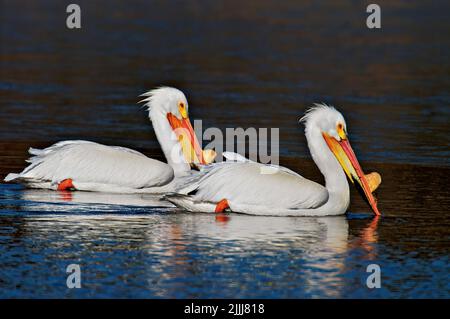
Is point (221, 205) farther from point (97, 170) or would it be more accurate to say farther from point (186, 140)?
point (186, 140)

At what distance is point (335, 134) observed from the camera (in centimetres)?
1005

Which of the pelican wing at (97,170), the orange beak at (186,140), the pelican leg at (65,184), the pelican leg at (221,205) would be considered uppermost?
the orange beak at (186,140)

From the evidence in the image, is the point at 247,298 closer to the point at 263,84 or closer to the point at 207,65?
the point at 263,84

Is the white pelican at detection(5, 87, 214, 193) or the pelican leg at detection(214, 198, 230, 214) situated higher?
the white pelican at detection(5, 87, 214, 193)

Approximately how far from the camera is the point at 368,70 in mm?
20703

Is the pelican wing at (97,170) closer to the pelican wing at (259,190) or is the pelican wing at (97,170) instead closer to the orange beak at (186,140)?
the orange beak at (186,140)

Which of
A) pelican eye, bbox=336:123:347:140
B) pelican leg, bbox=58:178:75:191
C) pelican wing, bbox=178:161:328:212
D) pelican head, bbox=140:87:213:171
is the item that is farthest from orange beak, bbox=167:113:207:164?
pelican eye, bbox=336:123:347:140

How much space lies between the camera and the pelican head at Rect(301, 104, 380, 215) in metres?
9.98

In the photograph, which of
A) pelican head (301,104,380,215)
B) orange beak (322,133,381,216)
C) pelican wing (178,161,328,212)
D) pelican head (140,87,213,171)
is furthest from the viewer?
pelican head (140,87,213,171)

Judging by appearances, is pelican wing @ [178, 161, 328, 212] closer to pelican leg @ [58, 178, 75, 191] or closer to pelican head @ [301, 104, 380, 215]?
pelican head @ [301, 104, 380, 215]

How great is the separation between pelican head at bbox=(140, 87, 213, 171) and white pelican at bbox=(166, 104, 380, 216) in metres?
1.41

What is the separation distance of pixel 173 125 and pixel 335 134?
1.95 m

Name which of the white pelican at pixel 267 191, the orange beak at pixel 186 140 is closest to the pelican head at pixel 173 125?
the orange beak at pixel 186 140

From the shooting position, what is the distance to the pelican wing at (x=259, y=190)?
381 inches
